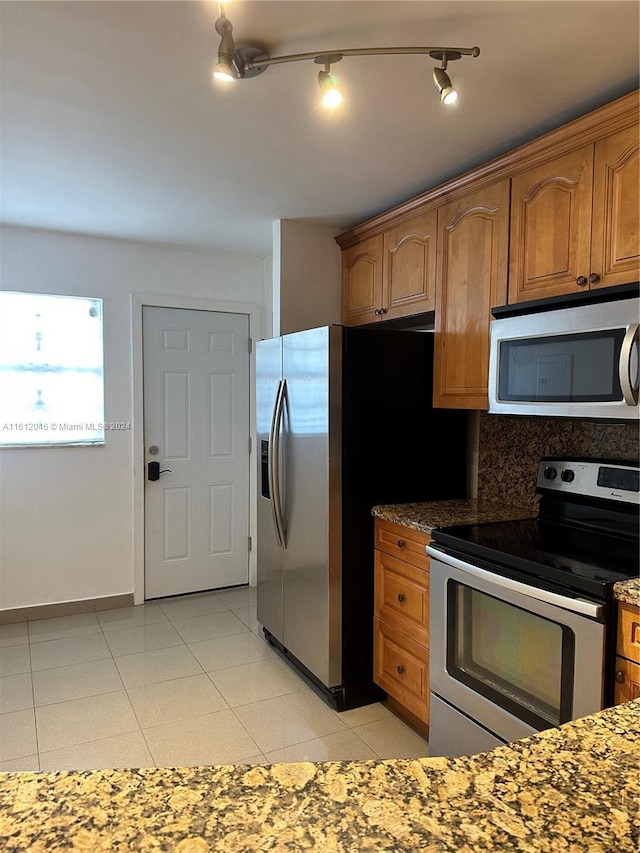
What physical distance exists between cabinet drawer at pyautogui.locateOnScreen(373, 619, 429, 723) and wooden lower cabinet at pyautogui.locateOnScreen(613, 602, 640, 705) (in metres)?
0.91

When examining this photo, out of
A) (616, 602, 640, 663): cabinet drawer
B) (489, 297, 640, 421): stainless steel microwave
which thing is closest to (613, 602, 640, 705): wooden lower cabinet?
(616, 602, 640, 663): cabinet drawer

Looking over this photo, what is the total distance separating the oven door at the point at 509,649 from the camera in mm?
1646

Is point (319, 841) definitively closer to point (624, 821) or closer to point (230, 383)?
point (624, 821)

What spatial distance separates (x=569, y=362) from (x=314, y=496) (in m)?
1.30

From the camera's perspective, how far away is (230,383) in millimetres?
4305

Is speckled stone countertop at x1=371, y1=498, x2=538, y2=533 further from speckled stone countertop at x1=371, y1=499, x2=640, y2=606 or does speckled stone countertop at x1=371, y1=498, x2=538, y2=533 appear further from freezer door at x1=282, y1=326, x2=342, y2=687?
freezer door at x1=282, y1=326, x2=342, y2=687

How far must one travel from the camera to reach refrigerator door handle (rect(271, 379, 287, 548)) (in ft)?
9.78

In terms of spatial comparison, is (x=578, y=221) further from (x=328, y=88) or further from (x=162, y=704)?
(x=162, y=704)

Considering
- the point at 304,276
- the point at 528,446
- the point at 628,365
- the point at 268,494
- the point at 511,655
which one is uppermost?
the point at 304,276

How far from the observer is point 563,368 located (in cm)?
199

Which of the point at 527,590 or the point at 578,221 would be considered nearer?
the point at 527,590

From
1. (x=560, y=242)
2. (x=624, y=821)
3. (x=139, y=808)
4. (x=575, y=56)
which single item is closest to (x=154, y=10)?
(x=575, y=56)


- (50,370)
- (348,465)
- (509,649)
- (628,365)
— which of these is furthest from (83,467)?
(628,365)

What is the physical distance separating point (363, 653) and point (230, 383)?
228cm
